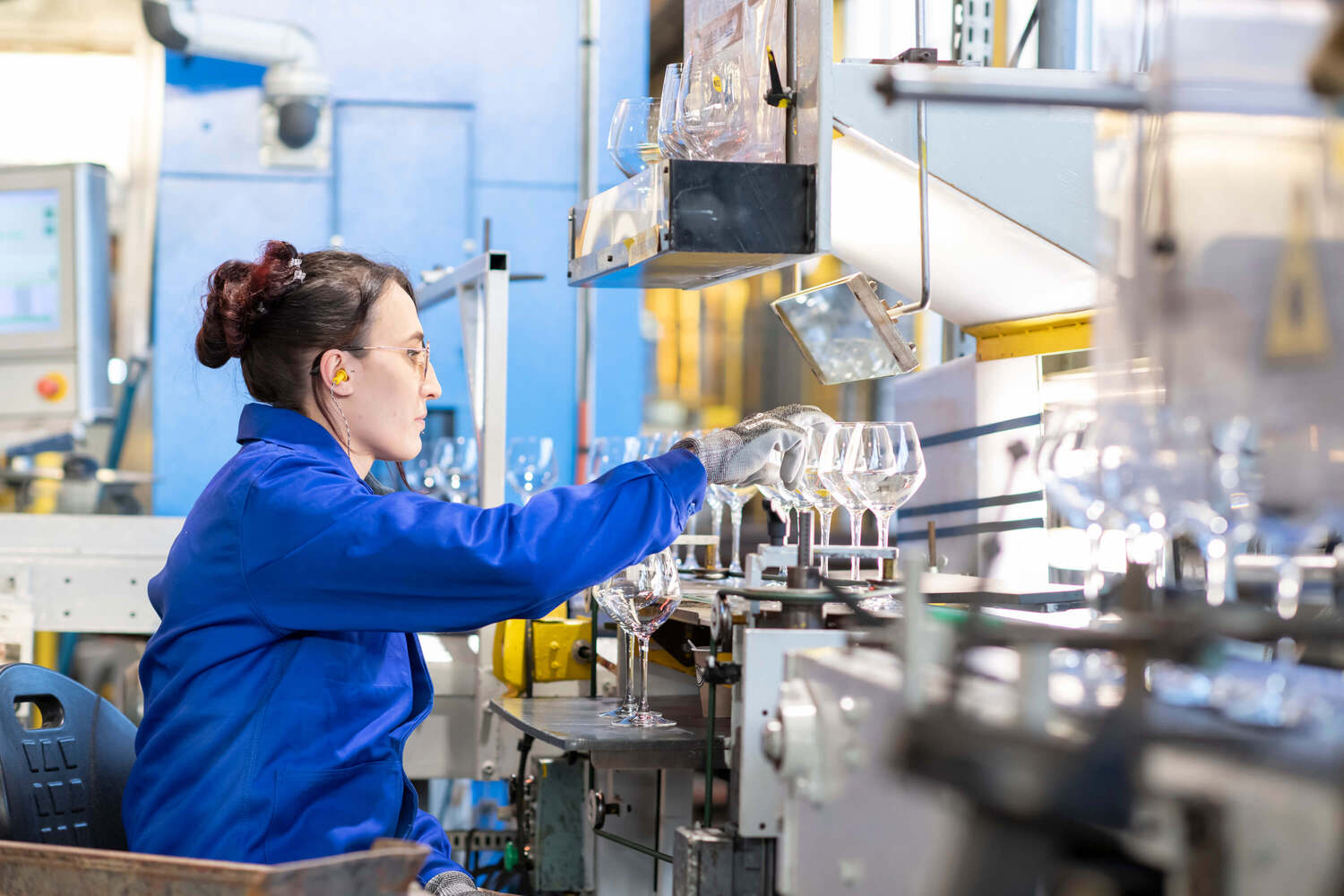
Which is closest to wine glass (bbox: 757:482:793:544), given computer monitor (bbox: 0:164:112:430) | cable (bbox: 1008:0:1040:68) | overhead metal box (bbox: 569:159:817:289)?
overhead metal box (bbox: 569:159:817:289)

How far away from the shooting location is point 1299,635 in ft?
2.31

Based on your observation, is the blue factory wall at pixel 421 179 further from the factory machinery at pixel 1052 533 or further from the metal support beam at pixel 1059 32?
the factory machinery at pixel 1052 533

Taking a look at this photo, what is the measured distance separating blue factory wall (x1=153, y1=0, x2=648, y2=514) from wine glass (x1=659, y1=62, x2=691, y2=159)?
85.3 inches

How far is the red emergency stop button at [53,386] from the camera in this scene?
337 centimetres

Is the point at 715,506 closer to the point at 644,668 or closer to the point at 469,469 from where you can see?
the point at 644,668

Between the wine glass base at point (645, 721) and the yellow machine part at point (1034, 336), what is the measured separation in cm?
87

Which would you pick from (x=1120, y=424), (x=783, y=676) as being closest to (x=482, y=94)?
(x=783, y=676)

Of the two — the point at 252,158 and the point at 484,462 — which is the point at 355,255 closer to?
the point at 484,462

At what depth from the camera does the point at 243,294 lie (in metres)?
1.64

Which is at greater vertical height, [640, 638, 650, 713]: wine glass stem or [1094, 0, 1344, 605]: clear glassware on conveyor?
[1094, 0, 1344, 605]: clear glassware on conveyor

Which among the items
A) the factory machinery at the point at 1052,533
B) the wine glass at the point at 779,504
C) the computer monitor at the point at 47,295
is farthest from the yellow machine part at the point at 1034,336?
the computer monitor at the point at 47,295

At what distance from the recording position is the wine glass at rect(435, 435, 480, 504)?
10.3 ft

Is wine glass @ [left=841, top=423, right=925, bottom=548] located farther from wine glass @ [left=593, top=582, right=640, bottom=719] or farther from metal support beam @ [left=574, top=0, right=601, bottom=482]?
metal support beam @ [left=574, top=0, right=601, bottom=482]

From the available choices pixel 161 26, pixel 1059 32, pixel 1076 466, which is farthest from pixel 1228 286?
pixel 161 26
